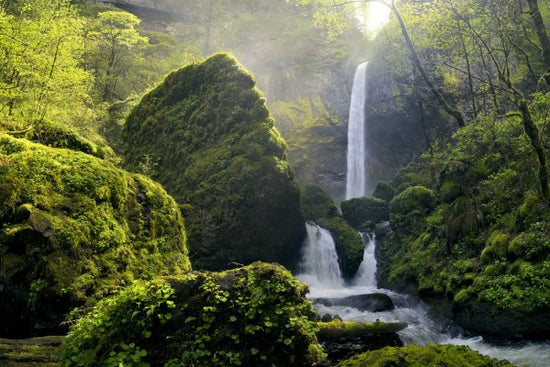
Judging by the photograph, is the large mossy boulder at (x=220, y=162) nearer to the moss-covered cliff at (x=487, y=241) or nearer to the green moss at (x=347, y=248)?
the green moss at (x=347, y=248)

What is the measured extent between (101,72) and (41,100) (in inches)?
592

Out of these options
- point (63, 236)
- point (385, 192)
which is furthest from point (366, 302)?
point (385, 192)

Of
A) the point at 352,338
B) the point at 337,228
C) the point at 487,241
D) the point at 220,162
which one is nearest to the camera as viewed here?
the point at 352,338

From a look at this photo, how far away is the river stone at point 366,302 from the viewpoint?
1198 centimetres

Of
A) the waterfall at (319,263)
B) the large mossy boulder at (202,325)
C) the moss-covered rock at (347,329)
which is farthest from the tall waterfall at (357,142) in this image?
the large mossy boulder at (202,325)

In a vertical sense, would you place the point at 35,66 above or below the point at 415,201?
above

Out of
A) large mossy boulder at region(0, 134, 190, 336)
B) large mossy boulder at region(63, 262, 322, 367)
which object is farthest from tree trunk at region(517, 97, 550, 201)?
large mossy boulder at region(0, 134, 190, 336)

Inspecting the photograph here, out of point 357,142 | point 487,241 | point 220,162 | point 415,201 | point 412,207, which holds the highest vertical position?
point 357,142

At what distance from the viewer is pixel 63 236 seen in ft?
18.8

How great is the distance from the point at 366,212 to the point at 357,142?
40.5ft

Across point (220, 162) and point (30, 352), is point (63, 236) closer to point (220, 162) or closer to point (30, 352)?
point (30, 352)

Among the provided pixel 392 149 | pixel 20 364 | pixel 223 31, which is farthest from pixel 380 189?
pixel 223 31

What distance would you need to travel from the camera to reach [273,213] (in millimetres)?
15000

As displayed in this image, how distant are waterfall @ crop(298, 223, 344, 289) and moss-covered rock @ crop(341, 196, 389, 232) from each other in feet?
16.5
